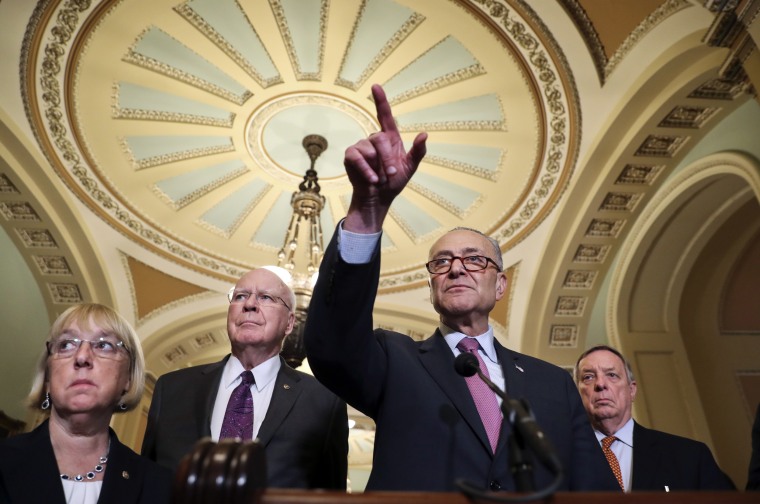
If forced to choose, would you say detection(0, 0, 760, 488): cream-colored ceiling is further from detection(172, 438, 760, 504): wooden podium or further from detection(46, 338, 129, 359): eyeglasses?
detection(46, 338, 129, 359): eyeglasses

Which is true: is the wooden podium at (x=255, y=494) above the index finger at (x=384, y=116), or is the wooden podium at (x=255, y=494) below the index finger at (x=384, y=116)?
below

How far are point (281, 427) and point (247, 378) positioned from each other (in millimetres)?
276

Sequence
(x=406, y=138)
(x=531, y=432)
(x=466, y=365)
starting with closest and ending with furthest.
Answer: (x=531, y=432) < (x=466, y=365) < (x=406, y=138)

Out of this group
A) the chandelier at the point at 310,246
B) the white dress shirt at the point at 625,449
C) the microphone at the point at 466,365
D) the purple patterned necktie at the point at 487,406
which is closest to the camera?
the microphone at the point at 466,365

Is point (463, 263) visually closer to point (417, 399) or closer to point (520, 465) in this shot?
point (417, 399)

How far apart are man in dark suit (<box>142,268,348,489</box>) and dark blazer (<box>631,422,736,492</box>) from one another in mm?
1321

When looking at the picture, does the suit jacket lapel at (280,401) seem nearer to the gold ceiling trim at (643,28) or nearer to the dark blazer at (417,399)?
the dark blazer at (417,399)

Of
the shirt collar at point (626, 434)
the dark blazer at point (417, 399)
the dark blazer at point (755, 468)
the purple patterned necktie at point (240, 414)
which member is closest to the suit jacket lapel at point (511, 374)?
the dark blazer at point (417, 399)

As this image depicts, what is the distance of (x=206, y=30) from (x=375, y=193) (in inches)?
193

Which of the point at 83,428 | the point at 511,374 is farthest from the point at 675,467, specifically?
the point at 83,428

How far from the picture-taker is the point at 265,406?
1980mm

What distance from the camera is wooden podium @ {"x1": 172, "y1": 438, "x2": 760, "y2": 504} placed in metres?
0.77

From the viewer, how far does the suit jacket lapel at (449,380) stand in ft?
4.66

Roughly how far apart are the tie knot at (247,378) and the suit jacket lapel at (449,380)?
727 millimetres
